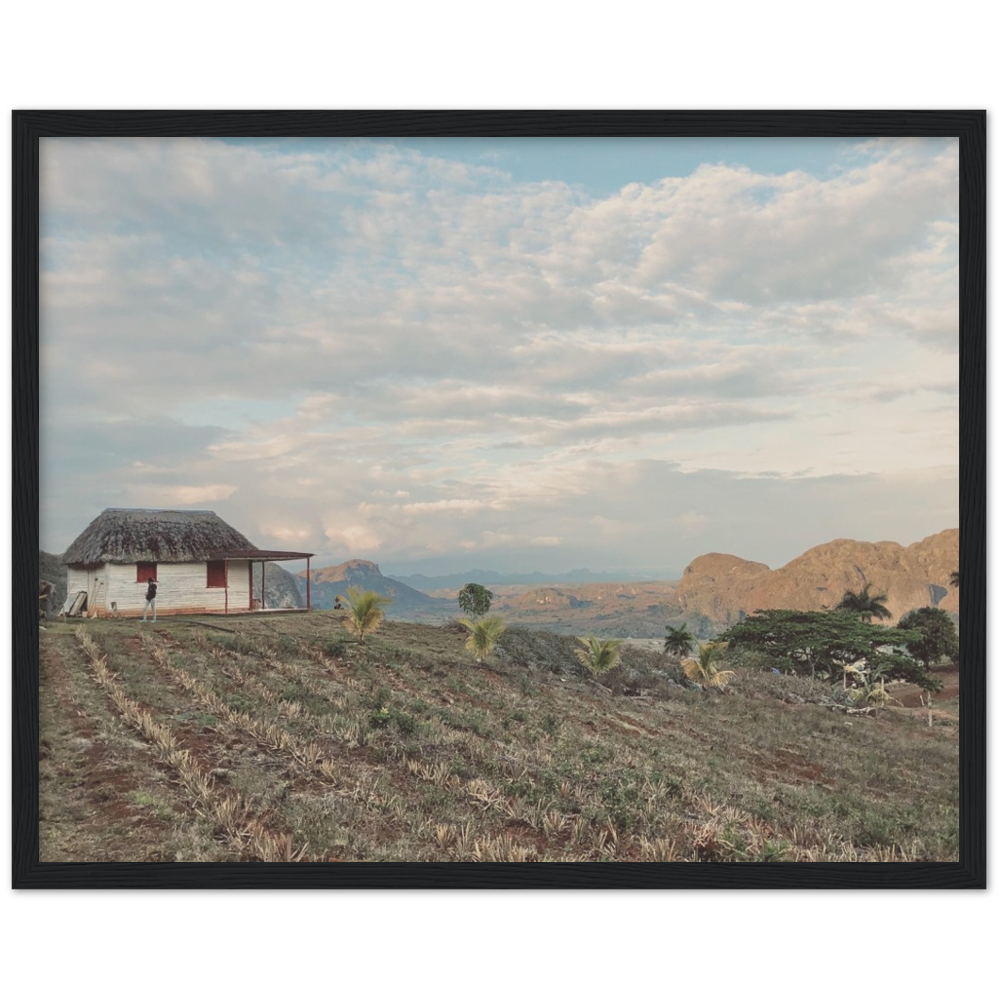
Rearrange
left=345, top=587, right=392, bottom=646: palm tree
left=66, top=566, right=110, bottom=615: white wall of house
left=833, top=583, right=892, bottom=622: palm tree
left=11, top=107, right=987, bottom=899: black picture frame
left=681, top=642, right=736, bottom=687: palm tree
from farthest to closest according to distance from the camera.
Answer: left=681, top=642, right=736, bottom=687: palm tree
left=345, top=587, right=392, bottom=646: palm tree
left=833, top=583, right=892, bottom=622: palm tree
left=66, top=566, right=110, bottom=615: white wall of house
left=11, top=107, right=987, bottom=899: black picture frame

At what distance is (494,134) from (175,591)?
5457mm

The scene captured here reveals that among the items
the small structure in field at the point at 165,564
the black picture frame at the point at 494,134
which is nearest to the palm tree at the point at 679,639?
the black picture frame at the point at 494,134

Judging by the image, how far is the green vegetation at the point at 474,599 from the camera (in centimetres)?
662

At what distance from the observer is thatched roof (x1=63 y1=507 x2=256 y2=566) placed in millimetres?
5500

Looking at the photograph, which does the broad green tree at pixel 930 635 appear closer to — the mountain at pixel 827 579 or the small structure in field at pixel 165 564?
the mountain at pixel 827 579

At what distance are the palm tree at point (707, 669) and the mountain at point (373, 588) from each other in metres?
2.83

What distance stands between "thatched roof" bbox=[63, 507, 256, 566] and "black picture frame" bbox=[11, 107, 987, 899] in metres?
0.41

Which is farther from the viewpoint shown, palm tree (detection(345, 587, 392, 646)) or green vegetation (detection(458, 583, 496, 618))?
palm tree (detection(345, 587, 392, 646))

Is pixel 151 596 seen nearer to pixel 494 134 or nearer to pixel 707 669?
pixel 494 134

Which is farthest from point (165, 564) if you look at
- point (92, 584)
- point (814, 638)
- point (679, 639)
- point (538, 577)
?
point (814, 638)

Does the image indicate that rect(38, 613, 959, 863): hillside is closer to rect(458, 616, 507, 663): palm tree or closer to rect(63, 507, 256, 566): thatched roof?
rect(458, 616, 507, 663): palm tree

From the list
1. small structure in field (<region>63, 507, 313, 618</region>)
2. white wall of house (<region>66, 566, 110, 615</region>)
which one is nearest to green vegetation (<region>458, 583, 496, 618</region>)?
small structure in field (<region>63, 507, 313, 618</region>)

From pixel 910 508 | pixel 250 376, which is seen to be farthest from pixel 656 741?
pixel 250 376

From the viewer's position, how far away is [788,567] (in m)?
6.38
